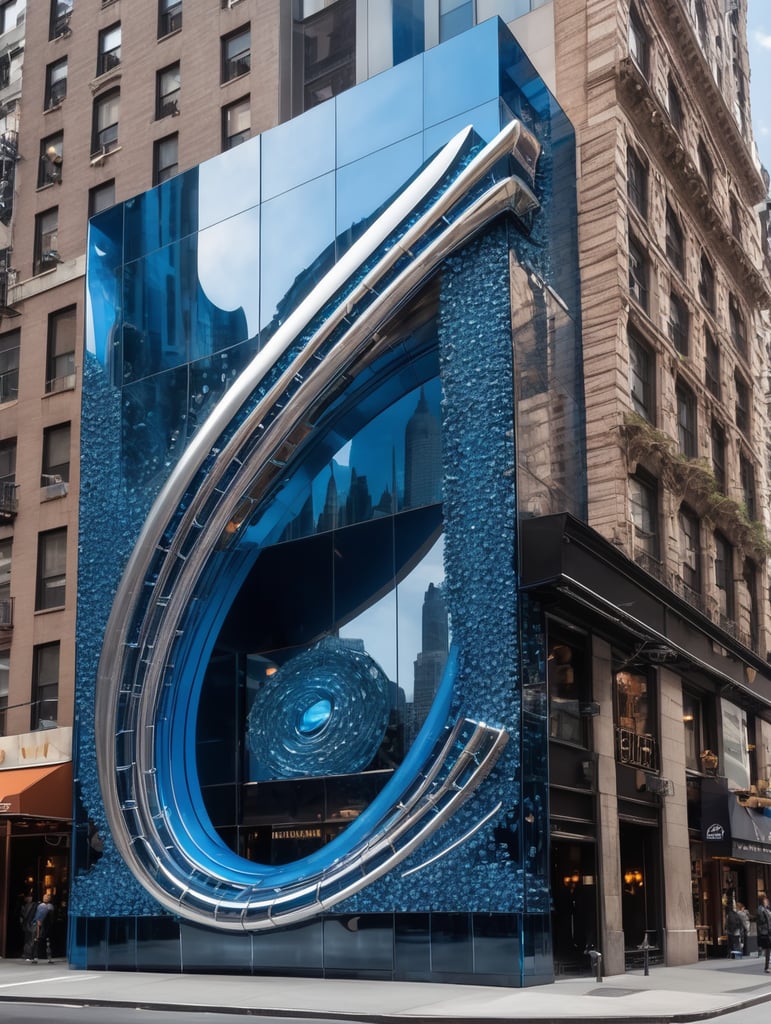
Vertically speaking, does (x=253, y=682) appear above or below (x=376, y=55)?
below

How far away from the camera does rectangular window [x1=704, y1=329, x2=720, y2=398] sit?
40.8 m

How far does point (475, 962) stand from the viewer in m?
24.1

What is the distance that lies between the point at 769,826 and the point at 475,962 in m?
17.2

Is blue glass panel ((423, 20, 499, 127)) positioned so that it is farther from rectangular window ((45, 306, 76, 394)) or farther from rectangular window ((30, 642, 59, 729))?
rectangular window ((30, 642, 59, 729))

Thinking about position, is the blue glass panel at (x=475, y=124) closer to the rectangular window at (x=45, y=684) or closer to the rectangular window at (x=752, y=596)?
the rectangular window at (x=45, y=684)

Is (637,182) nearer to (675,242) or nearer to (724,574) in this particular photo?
(675,242)

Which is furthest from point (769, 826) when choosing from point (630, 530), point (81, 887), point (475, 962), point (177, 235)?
point (177, 235)

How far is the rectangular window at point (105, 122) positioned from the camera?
1666 inches

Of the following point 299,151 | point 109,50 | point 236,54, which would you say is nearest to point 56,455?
point 299,151

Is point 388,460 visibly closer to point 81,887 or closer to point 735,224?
point 81,887

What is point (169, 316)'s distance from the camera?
32844mm

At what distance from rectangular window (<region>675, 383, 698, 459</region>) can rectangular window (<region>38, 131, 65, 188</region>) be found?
70.3 feet

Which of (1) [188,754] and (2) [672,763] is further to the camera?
(2) [672,763]

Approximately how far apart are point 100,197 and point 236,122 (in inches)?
Answer: 219
